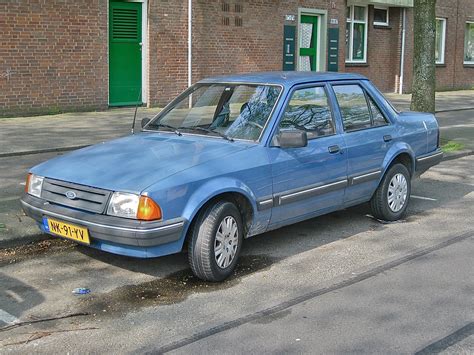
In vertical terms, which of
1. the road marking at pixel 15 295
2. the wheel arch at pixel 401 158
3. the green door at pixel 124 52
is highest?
the green door at pixel 124 52

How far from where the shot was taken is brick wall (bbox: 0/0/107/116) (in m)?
14.1

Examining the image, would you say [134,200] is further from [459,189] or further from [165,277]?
[459,189]

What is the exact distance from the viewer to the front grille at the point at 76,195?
490 centimetres

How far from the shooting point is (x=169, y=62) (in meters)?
17.3

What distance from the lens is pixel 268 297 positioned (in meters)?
4.91

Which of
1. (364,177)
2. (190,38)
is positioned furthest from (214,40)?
(364,177)

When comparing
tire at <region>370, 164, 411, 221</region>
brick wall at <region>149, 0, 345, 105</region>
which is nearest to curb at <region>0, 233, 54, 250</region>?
tire at <region>370, 164, 411, 221</region>

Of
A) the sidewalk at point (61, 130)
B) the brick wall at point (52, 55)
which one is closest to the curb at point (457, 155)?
the sidewalk at point (61, 130)

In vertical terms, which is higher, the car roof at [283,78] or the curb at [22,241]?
the car roof at [283,78]

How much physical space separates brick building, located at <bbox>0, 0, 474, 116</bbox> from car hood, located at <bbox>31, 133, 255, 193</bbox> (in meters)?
9.36

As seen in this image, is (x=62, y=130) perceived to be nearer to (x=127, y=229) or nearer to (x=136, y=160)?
(x=136, y=160)

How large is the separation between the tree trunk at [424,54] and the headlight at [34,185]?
8649 millimetres

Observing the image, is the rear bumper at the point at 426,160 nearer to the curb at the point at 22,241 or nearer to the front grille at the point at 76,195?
the front grille at the point at 76,195

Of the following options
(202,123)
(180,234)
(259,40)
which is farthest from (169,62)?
(180,234)
